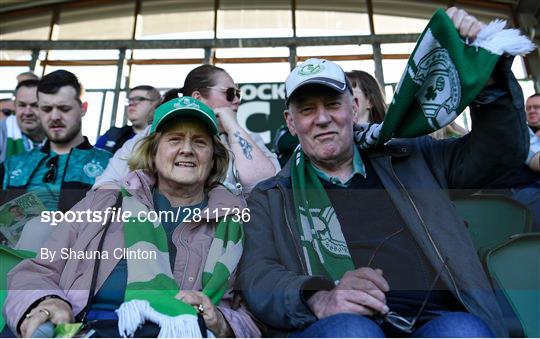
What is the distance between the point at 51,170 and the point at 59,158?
86mm

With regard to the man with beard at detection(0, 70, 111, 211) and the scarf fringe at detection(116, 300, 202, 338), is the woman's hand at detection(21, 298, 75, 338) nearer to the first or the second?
the scarf fringe at detection(116, 300, 202, 338)

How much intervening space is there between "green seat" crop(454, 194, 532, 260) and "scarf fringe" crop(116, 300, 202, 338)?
127 cm

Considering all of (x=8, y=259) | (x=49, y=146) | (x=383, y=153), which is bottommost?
(x=8, y=259)

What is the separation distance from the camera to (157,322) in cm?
138

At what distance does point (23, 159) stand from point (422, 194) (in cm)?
209

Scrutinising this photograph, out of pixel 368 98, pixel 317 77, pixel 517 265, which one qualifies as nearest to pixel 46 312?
pixel 317 77

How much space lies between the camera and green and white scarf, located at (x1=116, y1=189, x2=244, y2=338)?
1.37 m

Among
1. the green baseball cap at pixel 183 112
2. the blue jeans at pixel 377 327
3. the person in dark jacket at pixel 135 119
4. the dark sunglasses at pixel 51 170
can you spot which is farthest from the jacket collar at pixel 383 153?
the person in dark jacket at pixel 135 119

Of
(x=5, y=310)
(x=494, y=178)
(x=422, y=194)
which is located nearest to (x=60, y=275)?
(x=5, y=310)

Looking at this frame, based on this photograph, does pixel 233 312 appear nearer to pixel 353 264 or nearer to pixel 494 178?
pixel 353 264

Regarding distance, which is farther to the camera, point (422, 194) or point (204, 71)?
→ point (204, 71)

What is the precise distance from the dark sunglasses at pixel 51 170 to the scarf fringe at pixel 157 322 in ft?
4.89

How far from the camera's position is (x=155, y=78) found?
28.3 ft

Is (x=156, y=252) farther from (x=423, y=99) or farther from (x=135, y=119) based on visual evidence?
(x=135, y=119)
